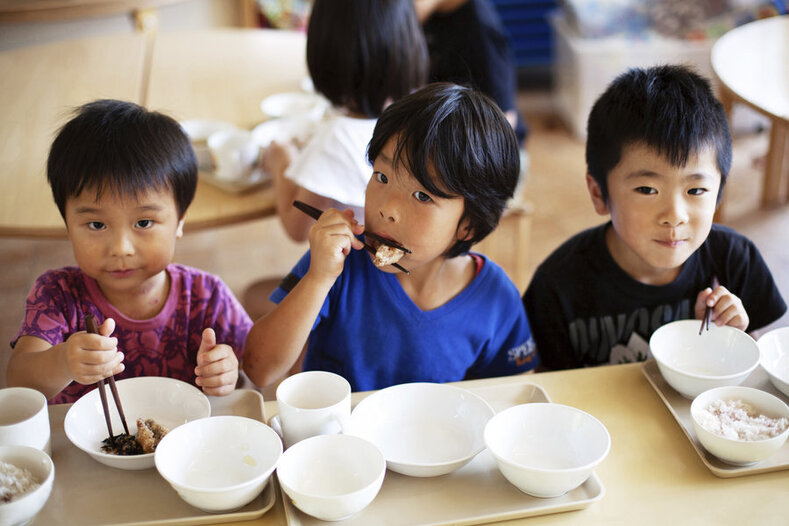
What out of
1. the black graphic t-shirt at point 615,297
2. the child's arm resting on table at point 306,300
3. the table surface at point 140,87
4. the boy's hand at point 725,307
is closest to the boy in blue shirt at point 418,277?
the child's arm resting on table at point 306,300

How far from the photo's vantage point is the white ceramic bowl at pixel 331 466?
104cm

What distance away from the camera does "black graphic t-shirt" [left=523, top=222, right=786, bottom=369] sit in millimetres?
1564

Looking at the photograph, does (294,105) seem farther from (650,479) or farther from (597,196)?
(650,479)

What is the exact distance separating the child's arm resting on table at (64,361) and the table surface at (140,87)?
47cm

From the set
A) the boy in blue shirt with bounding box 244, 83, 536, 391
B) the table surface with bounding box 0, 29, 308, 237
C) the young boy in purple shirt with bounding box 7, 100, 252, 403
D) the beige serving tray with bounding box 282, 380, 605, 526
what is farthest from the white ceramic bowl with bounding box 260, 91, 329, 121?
the beige serving tray with bounding box 282, 380, 605, 526

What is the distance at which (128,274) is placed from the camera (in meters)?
1.37

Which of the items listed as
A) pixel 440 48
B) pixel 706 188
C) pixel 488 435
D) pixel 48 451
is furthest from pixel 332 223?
pixel 440 48

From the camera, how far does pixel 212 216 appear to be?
5.91ft

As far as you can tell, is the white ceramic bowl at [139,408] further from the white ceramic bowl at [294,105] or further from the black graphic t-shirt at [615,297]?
the white ceramic bowl at [294,105]

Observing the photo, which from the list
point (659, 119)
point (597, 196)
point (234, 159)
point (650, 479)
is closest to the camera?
point (650, 479)

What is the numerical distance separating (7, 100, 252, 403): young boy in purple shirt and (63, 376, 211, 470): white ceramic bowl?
0.04 meters

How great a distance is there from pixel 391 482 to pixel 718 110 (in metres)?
0.91

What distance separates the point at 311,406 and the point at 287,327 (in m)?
0.18

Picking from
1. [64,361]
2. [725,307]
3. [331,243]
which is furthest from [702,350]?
[64,361]
